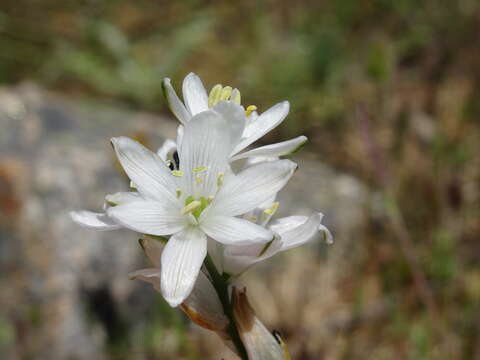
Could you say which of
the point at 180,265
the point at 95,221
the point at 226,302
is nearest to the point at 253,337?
the point at 226,302

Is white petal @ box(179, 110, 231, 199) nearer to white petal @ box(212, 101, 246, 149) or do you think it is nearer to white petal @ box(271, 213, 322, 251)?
white petal @ box(212, 101, 246, 149)

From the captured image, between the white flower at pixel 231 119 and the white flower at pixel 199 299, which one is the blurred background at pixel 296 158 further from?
the white flower at pixel 199 299

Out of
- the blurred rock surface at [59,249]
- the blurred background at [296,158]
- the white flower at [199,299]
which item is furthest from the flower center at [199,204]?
the blurred rock surface at [59,249]

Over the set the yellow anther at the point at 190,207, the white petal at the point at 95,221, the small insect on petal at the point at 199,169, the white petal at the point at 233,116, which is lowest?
the yellow anther at the point at 190,207

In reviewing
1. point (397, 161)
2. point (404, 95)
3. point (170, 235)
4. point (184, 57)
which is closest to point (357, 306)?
point (397, 161)

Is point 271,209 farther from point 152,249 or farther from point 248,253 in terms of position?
point 152,249

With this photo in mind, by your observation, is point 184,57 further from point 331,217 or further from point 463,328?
point 463,328

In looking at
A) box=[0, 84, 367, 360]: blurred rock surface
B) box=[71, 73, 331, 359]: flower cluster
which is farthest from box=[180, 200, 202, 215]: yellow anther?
box=[0, 84, 367, 360]: blurred rock surface
